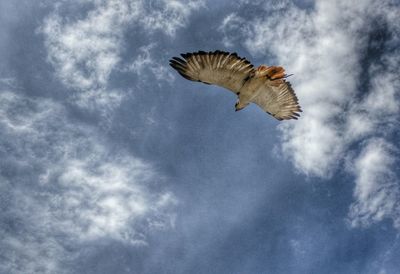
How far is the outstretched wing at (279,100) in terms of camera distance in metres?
13.3

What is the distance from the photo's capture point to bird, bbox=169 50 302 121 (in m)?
11.4

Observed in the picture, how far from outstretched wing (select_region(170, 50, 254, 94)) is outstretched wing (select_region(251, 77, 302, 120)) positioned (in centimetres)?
120

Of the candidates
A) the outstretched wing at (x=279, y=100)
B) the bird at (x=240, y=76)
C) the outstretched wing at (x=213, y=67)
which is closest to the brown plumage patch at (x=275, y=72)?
the bird at (x=240, y=76)

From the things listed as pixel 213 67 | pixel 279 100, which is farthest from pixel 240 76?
pixel 279 100

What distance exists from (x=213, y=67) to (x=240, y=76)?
89 cm

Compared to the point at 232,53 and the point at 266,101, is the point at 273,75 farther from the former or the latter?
the point at 266,101

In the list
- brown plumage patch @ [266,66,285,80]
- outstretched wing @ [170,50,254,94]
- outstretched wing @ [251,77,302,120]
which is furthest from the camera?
outstretched wing @ [251,77,302,120]

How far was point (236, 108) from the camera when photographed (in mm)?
13727

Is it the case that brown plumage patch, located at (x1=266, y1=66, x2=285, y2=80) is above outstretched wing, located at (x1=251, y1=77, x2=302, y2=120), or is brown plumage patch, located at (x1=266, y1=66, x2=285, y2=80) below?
below

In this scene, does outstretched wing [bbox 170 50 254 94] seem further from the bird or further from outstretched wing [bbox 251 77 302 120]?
outstretched wing [bbox 251 77 302 120]

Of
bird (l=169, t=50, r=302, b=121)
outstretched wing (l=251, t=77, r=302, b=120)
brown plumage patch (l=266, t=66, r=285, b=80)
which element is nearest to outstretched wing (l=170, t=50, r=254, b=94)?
bird (l=169, t=50, r=302, b=121)

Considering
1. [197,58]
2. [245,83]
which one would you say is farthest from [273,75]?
[197,58]

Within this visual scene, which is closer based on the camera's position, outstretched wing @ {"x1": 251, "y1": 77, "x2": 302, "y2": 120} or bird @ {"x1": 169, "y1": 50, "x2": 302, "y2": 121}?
bird @ {"x1": 169, "y1": 50, "x2": 302, "y2": 121}

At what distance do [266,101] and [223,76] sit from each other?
93.4 inches
